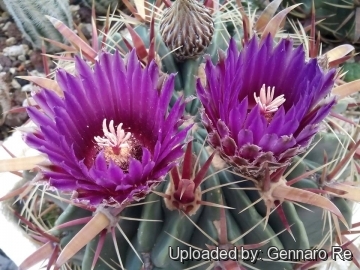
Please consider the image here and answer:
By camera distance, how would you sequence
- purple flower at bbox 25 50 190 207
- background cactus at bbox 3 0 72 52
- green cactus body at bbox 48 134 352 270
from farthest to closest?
background cactus at bbox 3 0 72 52 → green cactus body at bbox 48 134 352 270 → purple flower at bbox 25 50 190 207

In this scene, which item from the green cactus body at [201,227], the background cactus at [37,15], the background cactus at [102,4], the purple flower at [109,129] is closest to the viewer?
the purple flower at [109,129]

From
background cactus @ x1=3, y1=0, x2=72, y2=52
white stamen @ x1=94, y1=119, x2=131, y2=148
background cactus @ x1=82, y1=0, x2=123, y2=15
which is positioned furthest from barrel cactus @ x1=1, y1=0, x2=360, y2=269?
background cactus @ x1=82, y1=0, x2=123, y2=15

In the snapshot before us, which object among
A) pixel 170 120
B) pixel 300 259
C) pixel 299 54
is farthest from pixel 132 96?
pixel 300 259

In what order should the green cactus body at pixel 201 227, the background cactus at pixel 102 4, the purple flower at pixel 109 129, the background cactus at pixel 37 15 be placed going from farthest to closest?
the background cactus at pixel 102 4
the background cactus at pixel 37 15
the green cactus body at pixel 201 227
the purple flower at pixel 109 129

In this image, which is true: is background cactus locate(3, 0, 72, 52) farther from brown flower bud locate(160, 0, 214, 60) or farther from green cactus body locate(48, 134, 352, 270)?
green cactus body locate(48, 134, 352, 270)

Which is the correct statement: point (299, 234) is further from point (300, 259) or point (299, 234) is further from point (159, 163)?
point (159, 163)

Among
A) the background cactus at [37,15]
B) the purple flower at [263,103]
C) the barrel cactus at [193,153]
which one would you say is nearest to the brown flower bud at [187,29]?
the barrel cactus at [193,153]

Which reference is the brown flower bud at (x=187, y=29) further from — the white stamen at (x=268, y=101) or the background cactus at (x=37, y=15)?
the background cactus at (x=37, y=15)
